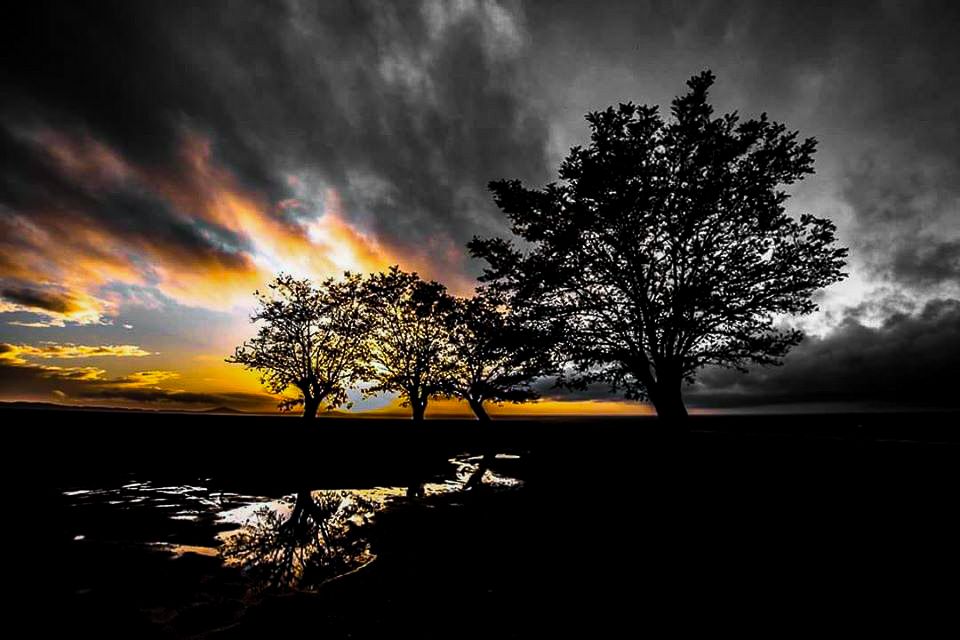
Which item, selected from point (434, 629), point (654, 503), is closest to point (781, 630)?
point (434, 629)

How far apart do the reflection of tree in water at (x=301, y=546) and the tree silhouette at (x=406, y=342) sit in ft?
81.6

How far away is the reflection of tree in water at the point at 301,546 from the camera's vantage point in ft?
14.0

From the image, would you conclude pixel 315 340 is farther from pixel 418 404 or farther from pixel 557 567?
pixel 557 567

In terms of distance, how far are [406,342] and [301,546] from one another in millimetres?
28687

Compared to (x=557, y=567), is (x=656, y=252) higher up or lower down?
higher up

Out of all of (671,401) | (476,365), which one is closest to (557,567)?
(671,401)

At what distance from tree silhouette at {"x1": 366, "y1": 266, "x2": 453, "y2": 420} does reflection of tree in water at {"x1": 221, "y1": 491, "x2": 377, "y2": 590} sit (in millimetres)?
24876

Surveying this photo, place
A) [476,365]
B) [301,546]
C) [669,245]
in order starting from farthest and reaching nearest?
[476,365] → [669,245] → [301,546]

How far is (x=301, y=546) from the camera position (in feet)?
17.1

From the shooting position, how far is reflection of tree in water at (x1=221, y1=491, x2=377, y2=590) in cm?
428

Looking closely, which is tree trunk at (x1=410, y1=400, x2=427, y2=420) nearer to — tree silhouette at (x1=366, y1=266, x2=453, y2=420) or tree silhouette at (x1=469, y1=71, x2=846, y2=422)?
tree silhouette at (x1=366, y1=266, x2=453, y2=420)

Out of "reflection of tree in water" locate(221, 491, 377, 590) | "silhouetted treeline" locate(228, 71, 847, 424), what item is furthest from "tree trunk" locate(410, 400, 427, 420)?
"reflection of tree in water" locate(221, 491, 377, 590)

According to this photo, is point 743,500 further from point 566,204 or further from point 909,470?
point 566,204

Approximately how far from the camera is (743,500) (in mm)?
7730
